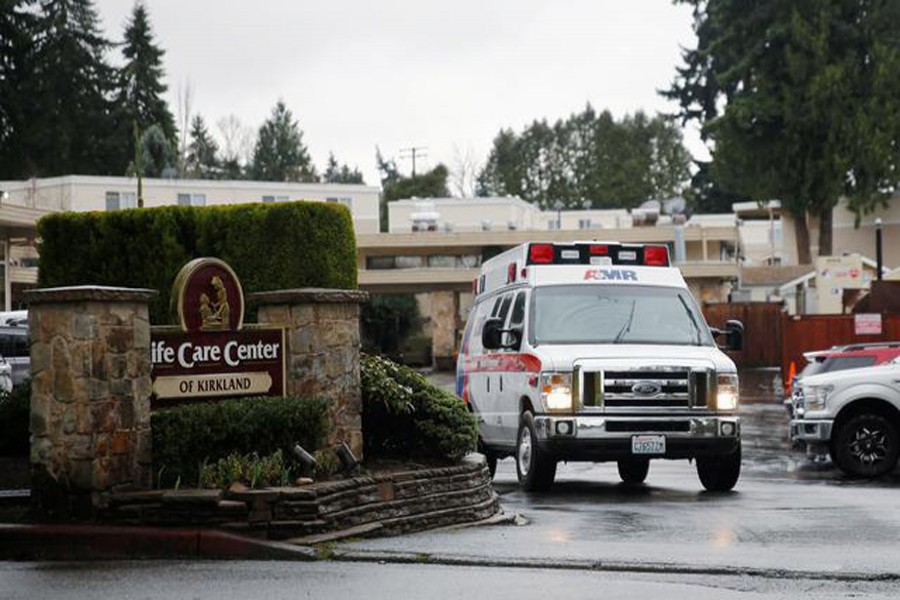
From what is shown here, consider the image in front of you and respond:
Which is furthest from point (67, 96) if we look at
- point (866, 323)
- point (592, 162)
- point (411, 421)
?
point (411, 421)

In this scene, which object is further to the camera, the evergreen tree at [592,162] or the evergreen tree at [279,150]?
the evergreen tree at [279,150]

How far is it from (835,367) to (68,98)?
76.7m

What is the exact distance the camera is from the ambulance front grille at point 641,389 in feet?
50.7

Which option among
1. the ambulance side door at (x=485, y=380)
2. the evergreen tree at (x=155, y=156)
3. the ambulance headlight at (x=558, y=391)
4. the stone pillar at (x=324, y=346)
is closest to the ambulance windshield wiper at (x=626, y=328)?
the ambulance headlight at (x=558, y=391)

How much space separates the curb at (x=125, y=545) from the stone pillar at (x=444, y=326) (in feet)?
201

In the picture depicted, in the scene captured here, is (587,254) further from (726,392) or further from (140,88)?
(140,88)

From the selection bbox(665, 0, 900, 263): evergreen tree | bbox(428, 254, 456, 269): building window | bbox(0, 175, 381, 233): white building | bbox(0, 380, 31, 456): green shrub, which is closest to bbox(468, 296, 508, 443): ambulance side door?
bbox(0, 380, 31, 456): green shrub

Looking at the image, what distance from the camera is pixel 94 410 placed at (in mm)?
10898

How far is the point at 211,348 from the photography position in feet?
39.5

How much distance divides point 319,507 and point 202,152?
116 m

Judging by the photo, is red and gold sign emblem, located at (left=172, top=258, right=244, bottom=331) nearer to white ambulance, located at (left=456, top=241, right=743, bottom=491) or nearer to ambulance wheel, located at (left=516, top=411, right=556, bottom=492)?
white ambulance, located at (left=456, top=241, right=743, bottom=491)

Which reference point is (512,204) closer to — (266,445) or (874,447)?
(874,447)

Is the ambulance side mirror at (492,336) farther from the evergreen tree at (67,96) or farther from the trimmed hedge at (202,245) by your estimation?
the evergreen tree at (67,96)

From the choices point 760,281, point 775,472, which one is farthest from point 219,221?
point 760,281
